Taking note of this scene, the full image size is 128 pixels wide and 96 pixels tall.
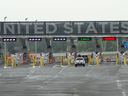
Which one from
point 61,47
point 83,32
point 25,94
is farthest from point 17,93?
point 61,47

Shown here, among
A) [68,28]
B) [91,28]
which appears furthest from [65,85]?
[91,28]

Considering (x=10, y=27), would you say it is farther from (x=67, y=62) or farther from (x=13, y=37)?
(x=67, y=62)

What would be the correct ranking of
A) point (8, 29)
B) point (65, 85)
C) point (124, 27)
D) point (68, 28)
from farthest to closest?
point (8, 29) → point (124, 27) → point (68, 28) → point (65, 85)

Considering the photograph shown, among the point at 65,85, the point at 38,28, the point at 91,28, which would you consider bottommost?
the point at 65,85

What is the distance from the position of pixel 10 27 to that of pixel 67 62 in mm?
9839

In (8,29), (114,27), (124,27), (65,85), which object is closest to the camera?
(65,85)

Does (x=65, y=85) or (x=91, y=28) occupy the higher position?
(x=91, y=28)

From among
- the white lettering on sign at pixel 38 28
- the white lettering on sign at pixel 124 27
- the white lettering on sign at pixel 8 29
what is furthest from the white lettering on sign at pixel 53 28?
the white lettering on sign at pixel 124 27

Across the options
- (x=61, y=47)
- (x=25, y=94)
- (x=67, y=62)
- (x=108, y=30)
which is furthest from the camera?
(x=61, y=47)

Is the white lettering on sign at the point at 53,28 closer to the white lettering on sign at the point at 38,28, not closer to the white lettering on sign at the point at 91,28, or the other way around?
the white lettering on sign at the point at 38,28

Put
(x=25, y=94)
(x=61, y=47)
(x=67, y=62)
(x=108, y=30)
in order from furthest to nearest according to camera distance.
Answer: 1. (x=61, y=47)
2. (x=67, y=62)
3. (x=108, y=30)
4. (x=25, y=94)

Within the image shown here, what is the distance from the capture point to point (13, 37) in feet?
242

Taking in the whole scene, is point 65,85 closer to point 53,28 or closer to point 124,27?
point 53,28

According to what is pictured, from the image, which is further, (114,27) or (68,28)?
(114,27)
